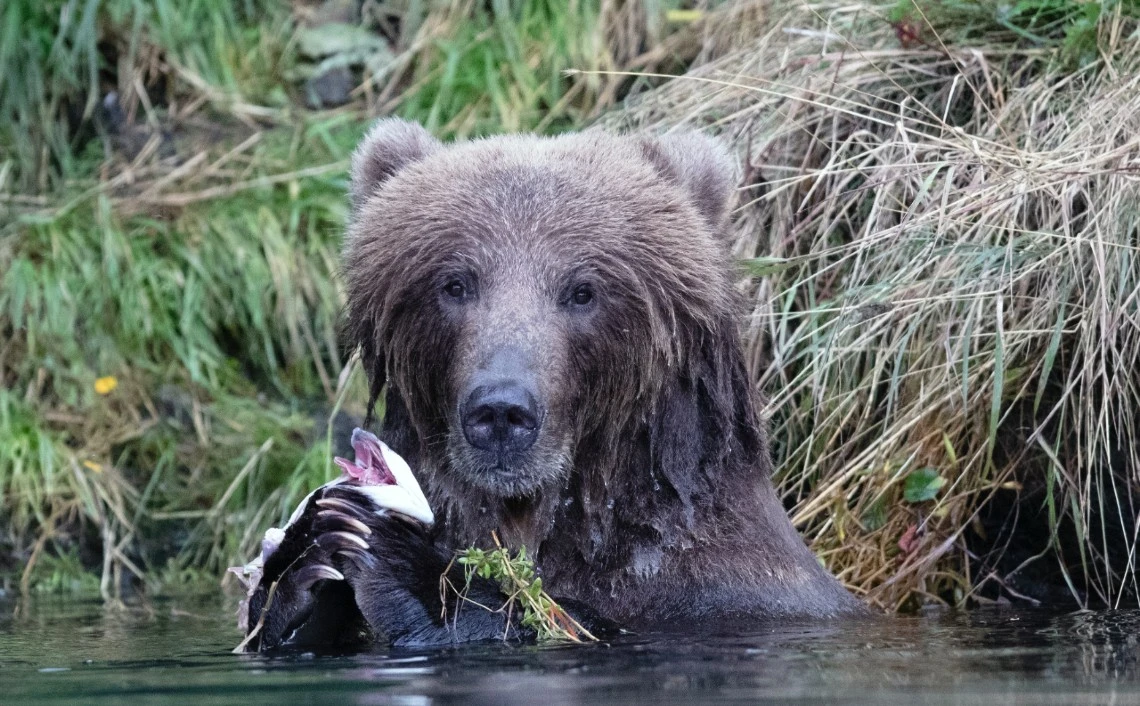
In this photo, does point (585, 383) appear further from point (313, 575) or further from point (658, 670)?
point (658, 670)

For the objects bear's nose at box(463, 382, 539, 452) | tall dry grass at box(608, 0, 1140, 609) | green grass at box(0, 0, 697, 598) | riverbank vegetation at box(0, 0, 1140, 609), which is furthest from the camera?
green grass at box(0, 0, 697, 598)

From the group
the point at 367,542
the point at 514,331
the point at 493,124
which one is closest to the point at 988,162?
the point at 514,331

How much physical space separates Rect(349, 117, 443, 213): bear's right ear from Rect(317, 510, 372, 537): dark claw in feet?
4.13

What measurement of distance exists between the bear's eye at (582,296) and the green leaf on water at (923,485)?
1.74 m

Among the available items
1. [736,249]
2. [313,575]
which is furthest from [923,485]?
[313,575]

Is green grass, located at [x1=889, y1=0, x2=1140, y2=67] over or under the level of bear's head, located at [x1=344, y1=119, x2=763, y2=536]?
over

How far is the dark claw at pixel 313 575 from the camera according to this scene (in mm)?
4434

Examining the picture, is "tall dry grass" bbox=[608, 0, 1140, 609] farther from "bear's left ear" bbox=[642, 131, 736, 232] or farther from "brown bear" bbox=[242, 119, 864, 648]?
"brown bear" bbox=[242, 119, 864, 648]

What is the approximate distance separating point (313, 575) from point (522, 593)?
544 millimetres

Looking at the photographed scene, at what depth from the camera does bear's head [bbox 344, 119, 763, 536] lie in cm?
475

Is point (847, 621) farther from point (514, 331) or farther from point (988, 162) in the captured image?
point (988, 162)

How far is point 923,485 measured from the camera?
605 centimetres

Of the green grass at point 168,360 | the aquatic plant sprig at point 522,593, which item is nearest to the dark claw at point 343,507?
the aquatic plant sprig at point 522,593

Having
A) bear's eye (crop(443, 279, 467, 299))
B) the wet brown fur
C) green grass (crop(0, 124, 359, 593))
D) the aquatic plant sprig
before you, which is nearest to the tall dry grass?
the wet brown fur
